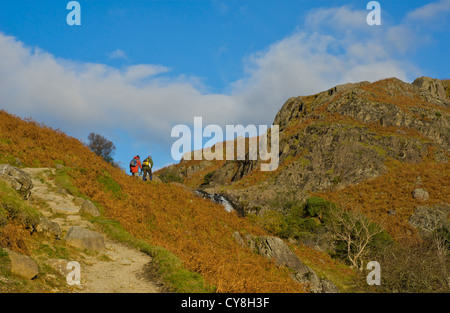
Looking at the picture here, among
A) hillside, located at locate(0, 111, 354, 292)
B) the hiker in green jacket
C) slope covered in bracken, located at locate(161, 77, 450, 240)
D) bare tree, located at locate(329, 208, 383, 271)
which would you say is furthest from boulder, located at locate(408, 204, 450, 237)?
the hiker in green jacket

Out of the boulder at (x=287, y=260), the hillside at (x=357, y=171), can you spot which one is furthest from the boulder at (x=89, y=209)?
the hillside at (x=357, y=171)

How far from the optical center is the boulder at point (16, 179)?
1182cm

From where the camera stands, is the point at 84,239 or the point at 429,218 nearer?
the point at 84,239

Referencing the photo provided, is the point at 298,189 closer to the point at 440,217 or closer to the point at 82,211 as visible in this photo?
the point at 440,217

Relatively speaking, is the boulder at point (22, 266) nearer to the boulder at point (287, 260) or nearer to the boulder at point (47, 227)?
the boulder at point (47, 227)

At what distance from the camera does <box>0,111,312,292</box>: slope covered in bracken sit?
521 inches

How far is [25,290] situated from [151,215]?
1037cm

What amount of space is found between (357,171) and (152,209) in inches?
1304

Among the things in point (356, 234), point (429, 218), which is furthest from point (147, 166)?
point (429, 218)

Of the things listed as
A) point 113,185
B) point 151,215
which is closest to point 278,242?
point 151,215

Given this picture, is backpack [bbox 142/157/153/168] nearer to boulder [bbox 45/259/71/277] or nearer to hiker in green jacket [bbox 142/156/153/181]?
hiker in green jacket [bbox 142/156/153/181]

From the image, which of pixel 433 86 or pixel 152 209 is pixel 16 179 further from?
pixel 433 86

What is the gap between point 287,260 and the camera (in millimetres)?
20203
